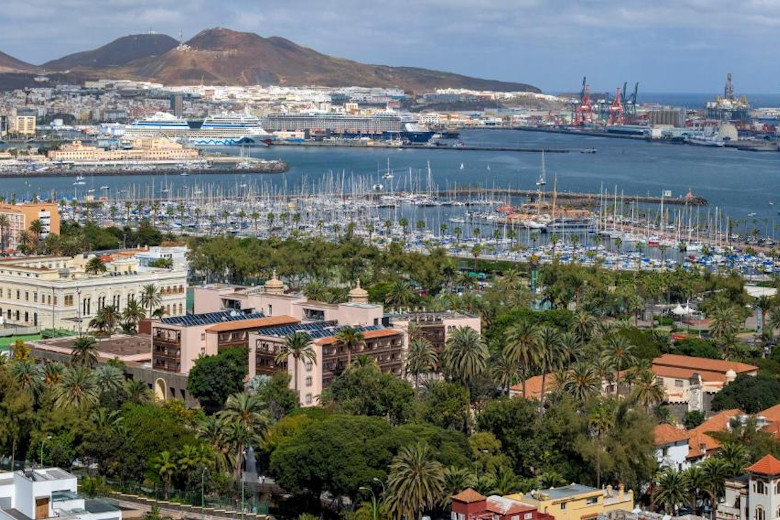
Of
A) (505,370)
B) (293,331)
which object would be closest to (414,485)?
(505,370)

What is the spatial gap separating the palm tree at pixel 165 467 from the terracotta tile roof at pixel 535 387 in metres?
8.70

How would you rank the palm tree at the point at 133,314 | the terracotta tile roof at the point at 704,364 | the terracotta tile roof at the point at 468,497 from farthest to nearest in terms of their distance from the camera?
the palm tree at the point at 133,314 → the terracotta tile roof at the point at 704,364 → the terracotta tile roof at the point at 468,497

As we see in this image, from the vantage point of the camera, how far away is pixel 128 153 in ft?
456

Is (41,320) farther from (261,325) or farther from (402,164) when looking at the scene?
(402,164)

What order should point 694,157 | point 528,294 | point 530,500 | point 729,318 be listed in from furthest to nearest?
point 694,157, point 528,294, point 729,318, point 530,500

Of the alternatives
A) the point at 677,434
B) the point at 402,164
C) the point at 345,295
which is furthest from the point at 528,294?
the point at 402,164

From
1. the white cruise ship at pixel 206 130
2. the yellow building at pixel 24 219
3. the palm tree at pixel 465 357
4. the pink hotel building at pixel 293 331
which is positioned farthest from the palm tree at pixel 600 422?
the white cruise ship at pixel 206 130

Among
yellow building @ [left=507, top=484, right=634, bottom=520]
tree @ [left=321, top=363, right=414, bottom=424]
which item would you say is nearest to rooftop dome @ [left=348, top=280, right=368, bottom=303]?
tree @ [left=321, top=363, right=414, bottom=424]

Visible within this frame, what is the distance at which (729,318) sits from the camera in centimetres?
4366

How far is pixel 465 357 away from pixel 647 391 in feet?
12.6

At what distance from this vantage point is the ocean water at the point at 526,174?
372ft

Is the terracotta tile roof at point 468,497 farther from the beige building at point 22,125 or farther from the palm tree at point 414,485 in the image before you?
the beige building at point 22,125

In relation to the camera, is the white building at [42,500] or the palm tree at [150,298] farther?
the palm tree at [150,298]

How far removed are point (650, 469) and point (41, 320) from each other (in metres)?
23.5
